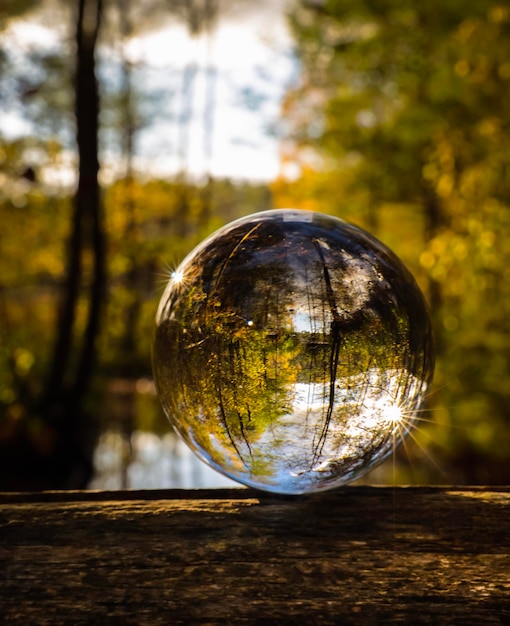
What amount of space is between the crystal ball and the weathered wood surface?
186 mm

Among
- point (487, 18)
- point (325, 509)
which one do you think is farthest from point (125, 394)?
point (325, 509)

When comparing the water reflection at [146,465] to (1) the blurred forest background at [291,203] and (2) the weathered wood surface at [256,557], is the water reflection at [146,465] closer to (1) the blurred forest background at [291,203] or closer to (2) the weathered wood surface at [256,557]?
(1) the blurred forest background at [291,203]

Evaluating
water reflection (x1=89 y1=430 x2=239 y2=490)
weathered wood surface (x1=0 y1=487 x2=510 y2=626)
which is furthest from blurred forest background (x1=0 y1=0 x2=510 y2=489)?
weathered wood surface (x1=0 y1=487 x2=510 y2=626)

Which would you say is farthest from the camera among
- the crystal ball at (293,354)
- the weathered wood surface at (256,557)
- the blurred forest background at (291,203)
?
the blurred forest background at (291,203)

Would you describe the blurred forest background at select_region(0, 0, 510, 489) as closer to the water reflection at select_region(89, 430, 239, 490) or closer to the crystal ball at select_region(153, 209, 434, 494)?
the water reflection at select_region(89, 430, 239, 490)

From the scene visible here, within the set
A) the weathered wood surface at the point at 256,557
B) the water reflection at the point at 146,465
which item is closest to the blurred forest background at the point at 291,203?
the water reflection at the point at 146,465

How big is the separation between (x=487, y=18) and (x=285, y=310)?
9.05 m

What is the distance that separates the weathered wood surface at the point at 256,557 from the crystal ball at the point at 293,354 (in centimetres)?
19

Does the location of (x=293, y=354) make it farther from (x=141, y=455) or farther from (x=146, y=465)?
(x=141, y=455)

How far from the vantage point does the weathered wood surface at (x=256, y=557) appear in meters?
1.51

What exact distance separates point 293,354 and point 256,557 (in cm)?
58

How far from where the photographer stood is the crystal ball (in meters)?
1.73

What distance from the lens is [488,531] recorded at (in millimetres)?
1867

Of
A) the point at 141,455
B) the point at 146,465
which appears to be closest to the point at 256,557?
the point at 146,465
